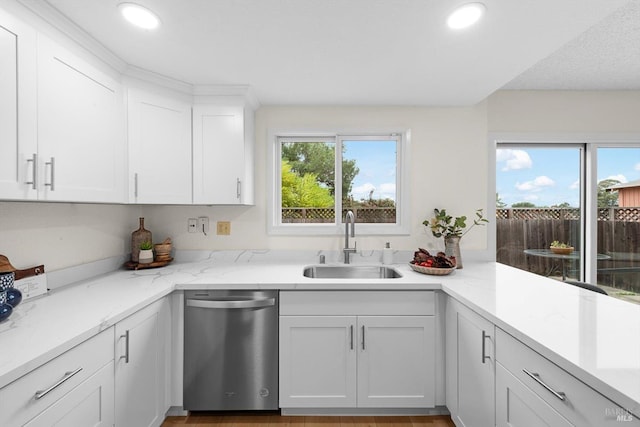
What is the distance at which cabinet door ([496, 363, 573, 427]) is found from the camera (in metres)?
0.94

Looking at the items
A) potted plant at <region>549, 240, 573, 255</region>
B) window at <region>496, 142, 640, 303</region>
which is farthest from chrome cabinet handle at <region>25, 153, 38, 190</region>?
potted plant at <region>549, 240, 573, 255</region>

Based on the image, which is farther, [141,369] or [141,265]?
[141,265]

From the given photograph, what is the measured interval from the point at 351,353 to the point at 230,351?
0.71 m

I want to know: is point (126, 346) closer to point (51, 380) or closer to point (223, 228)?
point (51, 380)

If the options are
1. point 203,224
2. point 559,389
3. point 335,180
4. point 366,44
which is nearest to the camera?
point 559,389

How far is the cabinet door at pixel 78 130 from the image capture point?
4.07 ft

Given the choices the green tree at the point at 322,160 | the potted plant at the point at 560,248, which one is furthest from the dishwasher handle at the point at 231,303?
the potted plant at the point at 560,248

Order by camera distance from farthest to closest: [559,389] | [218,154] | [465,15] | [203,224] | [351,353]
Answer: [203,224] → [218,154] → [351,353] → [465,15] → [559,389]

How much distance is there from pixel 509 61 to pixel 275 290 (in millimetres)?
1892

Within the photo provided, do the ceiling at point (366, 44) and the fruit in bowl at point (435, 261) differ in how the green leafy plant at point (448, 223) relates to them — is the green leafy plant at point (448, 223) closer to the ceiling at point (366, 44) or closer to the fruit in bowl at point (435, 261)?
the fruit in bowl at point (435, 261)

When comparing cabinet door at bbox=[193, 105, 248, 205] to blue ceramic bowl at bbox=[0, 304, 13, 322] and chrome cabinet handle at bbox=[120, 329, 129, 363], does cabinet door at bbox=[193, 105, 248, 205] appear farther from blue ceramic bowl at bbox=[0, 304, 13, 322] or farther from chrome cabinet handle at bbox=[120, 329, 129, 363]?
blue ceramic bowl at bbox=[0, 304, 13, 322]

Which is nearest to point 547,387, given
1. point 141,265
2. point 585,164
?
point 141,265

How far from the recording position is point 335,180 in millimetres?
2516

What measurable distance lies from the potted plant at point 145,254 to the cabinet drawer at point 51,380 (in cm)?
99
